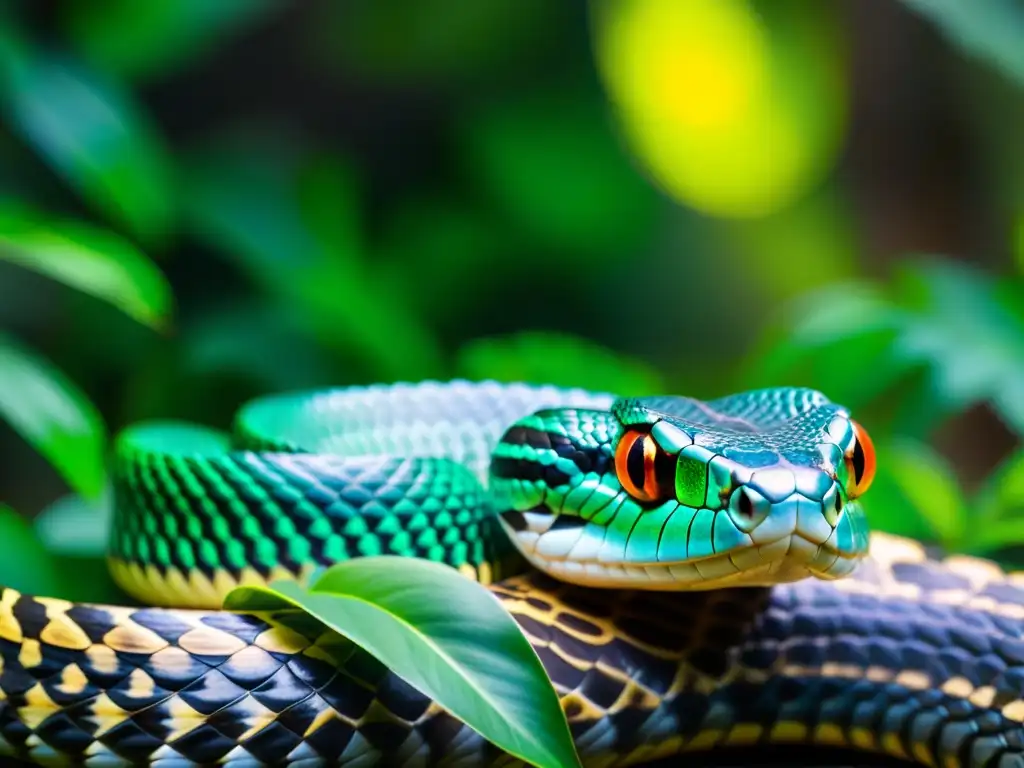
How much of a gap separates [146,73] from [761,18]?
3.10m

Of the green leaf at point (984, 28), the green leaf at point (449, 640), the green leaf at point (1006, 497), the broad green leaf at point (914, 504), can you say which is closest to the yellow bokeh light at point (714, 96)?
the green leaf at point (984, 28)

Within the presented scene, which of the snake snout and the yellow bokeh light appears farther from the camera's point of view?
the yellow bokeh light

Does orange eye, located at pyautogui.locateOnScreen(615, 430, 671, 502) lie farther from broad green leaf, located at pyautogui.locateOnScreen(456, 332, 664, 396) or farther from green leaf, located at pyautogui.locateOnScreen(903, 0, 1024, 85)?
green leaf, located at pyautogui.locateOnScreen(903, 0, 1024, 85)

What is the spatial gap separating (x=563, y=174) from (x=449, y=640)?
15.0 ft

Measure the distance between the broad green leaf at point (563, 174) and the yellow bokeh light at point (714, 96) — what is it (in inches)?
15.2

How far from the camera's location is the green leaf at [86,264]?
9.08ft

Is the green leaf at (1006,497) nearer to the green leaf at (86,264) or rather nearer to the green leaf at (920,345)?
the green leaf at (920,345)

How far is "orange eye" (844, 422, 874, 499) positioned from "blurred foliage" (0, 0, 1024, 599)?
1128mm

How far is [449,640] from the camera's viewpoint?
1588mm

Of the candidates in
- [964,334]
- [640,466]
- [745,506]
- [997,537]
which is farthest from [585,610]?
[964,334]

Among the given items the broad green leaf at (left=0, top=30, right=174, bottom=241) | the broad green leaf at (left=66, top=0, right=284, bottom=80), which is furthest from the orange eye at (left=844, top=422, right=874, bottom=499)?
the broad green leaf at (left=66, top=0, right=284, bottom=80)

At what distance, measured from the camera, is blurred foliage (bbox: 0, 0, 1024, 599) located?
3381mm

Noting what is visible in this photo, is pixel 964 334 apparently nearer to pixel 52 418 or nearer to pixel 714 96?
pixel 714 96

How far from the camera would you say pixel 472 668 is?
1.55 m
